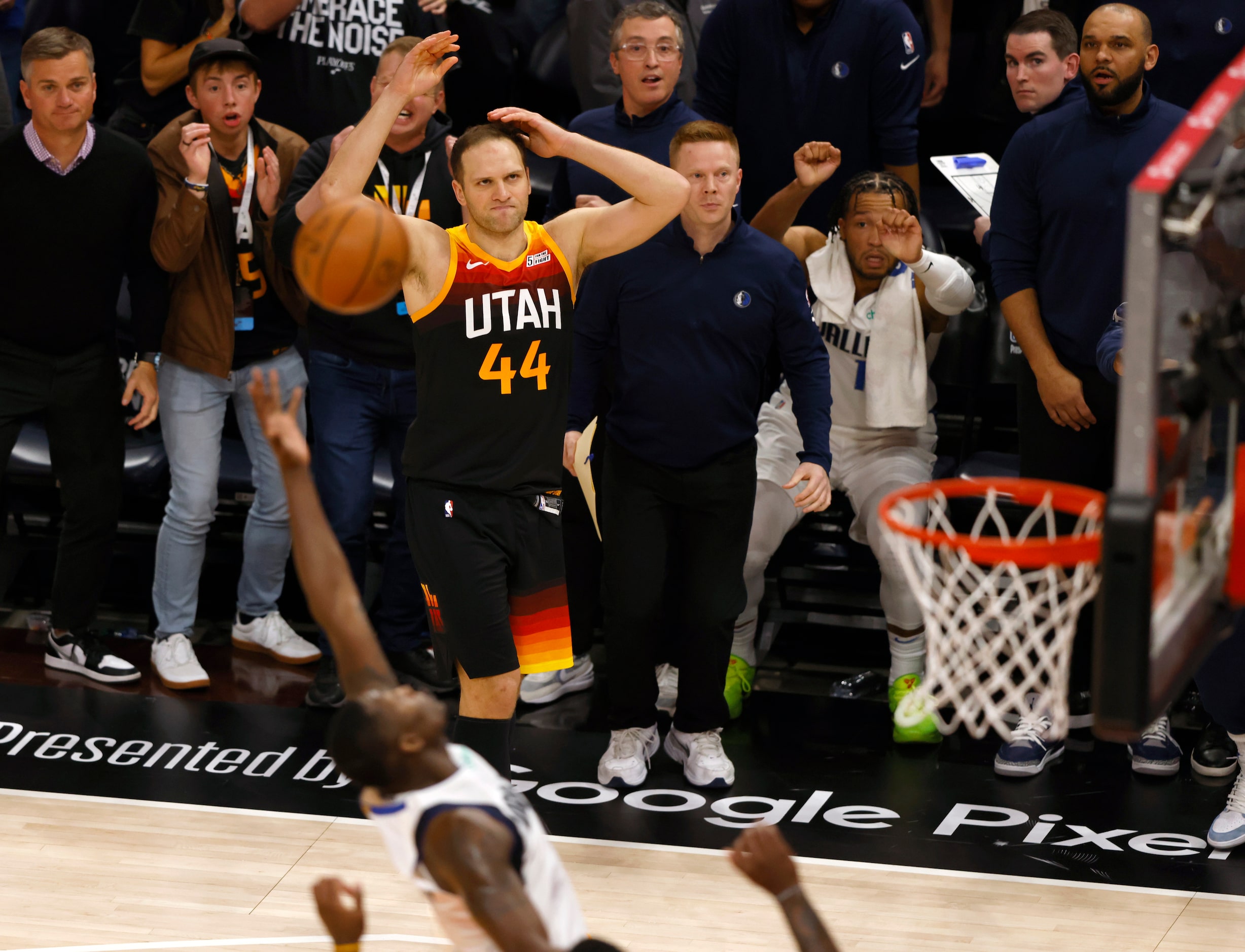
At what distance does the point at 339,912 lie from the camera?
9.75 ft

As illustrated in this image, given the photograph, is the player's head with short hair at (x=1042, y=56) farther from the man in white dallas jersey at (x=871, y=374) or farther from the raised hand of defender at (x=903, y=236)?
the raised hand of defender at (x=903, y=236)

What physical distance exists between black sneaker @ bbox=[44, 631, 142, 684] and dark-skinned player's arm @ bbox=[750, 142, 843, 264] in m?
3.08

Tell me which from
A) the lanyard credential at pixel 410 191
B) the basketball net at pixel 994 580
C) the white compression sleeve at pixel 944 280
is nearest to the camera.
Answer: the basketball net at pixel 994 580

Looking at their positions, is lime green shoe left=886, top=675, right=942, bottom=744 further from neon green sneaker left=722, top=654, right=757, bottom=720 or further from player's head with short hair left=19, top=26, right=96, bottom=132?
player's head with short hair left=19, top=26, right=96, bottom=132

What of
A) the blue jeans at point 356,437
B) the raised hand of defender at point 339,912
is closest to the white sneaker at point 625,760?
the blue jeans at point 356,437

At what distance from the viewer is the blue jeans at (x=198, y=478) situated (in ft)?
21.0

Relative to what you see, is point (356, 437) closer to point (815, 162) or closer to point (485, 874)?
point (815, 162)

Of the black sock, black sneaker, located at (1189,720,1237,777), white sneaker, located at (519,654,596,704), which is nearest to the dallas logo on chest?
the black sock

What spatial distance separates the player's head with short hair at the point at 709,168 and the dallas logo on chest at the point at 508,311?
75cm

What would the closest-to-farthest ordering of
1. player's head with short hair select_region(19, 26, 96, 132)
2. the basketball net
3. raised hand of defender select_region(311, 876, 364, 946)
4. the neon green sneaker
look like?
raised hand of defender select_region(311, 876, 364, 946) → the basketball net → player's head with short hair select_region(19, 26, 96, 132) → the neon green sneaker

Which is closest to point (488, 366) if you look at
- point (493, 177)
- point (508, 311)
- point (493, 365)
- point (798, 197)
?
point (493, 365)

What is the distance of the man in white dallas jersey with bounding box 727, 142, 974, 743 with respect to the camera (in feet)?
19.7

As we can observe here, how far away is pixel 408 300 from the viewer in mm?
4848

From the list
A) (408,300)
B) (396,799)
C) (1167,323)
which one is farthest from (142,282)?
(1167,323)
